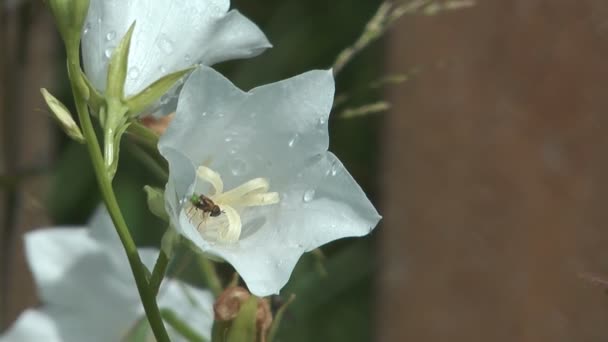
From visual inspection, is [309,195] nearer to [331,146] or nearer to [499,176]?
[499,176]

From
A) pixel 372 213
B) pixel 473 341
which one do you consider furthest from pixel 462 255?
pixel 372 213

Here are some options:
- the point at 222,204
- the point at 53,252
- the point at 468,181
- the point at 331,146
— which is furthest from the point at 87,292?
the point at 331,146

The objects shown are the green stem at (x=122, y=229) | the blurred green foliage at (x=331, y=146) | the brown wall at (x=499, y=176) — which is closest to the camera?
the green stem at (x=122, y=229)

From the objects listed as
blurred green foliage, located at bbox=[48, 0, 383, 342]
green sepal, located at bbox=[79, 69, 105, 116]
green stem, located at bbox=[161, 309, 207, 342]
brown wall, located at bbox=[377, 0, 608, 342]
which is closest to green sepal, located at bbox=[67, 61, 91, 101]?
green sepal, located at bbox=[79, 69, 105, 116]

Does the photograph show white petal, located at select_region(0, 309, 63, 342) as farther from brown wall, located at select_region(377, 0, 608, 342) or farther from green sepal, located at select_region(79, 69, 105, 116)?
brown wall, located at select_region(377, 0, 608, 342)

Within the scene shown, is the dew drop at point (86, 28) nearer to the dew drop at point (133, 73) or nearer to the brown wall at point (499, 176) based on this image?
the dew drop at point (133, 73)

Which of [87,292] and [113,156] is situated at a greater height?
[113,156]

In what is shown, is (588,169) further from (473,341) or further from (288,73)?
(288,73)

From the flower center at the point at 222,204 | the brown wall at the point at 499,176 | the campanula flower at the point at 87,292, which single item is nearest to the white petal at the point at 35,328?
the campanula flower at the point at 87,292
